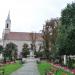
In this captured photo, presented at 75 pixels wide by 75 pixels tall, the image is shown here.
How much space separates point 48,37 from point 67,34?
38418mm

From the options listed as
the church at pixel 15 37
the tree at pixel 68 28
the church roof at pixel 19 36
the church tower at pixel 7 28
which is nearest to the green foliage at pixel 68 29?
the tree at pixel 68 28

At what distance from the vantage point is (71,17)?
120 feet

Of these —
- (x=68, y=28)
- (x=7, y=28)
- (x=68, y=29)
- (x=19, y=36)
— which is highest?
(x=7, y=28)

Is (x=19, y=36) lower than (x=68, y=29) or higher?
higher

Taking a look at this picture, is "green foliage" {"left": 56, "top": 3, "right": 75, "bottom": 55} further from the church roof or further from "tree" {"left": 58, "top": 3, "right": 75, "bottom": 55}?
the church roof

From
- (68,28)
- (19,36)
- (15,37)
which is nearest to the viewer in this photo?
(68,28)

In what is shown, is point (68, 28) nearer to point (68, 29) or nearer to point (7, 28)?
point (68, 29)

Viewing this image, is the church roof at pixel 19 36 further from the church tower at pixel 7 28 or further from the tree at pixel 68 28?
the tree at pixel 68 28

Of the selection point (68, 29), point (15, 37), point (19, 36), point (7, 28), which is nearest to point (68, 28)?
point (68, 29)

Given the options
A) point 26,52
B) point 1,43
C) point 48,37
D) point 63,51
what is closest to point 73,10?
point 63,51

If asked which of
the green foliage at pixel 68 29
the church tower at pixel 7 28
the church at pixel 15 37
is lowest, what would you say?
the green foliage at pixel 68 29

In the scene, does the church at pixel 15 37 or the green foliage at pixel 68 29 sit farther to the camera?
the church at pixel 15 37

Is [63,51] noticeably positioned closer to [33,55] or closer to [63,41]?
[63,41]

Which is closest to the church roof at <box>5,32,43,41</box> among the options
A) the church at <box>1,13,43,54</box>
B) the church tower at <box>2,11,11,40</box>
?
the church at <box>1,13,43,54</box>
